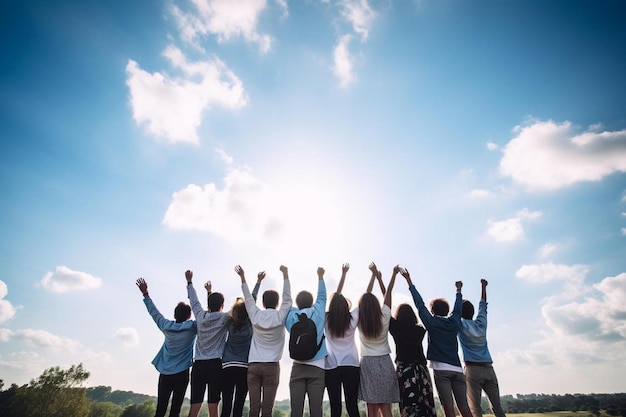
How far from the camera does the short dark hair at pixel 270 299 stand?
657 cm

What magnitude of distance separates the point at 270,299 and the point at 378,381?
2.63 meters

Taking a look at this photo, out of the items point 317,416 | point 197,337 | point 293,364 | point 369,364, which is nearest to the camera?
point 317,416

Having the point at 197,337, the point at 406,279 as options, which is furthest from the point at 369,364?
the point at 197,337

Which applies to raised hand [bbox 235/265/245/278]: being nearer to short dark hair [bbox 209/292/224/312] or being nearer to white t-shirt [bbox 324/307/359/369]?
short dark hair [bbox 209/292/224/312]

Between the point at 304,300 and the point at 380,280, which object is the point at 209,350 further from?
the point at 380,280

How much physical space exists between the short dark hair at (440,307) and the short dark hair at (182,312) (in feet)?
18.3

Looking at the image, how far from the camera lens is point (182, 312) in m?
7.11

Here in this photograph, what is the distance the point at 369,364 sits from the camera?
6242 millimetres

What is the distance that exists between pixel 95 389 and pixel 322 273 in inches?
7661

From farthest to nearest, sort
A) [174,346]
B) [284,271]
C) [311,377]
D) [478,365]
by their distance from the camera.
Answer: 1. [478,365]
2. [174,346]
3. [284,271]
4. [311,377]

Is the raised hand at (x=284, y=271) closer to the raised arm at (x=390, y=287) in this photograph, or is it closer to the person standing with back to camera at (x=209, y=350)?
the person standing with back to camera at (x=209, y=350)

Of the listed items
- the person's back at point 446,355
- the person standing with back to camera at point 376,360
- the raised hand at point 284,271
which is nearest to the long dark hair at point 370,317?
the person standing with back to camera at point 376,360

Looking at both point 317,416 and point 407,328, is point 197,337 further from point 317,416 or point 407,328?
point 407,328

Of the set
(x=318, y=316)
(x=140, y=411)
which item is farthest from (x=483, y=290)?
(x=140, y=411)
